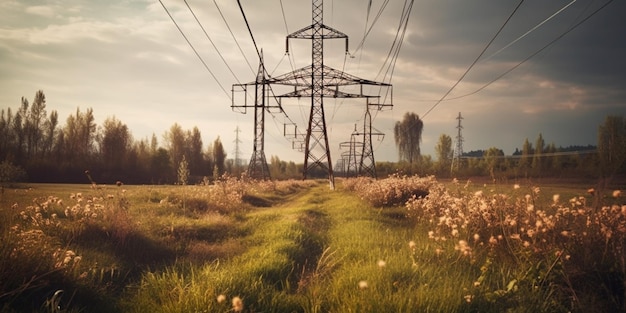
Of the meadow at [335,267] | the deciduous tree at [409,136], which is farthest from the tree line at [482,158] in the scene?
the meadow at [335,267]

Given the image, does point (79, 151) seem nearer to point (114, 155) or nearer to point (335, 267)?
point (114, 155)

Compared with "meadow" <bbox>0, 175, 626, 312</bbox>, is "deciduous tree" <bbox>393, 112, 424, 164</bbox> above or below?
above

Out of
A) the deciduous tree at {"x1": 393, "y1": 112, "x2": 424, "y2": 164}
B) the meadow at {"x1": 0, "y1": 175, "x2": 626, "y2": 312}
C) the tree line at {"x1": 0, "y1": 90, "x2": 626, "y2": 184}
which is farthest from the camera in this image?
the deciduous tree at {"x1": 393, "y1": 112, "x2": 424, "y2": 164}

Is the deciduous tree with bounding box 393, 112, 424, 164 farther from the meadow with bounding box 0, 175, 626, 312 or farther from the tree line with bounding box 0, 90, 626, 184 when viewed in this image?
the meadow with bounding box 0, 175, 626, 312

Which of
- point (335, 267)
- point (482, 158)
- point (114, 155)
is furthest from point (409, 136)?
point (335, 267)

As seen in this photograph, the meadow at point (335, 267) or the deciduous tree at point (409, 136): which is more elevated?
the deciduous tree at point (409, 136)

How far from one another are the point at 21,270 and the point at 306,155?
22614 mm

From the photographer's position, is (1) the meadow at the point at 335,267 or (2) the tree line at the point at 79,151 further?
(2) the tree line at the point at 79,151

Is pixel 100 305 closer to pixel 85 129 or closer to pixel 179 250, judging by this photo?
pixel 179 250

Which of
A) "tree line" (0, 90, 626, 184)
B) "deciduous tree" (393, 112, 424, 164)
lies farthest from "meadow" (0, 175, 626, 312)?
"deciduous tree" (393, 112, 424, 164)

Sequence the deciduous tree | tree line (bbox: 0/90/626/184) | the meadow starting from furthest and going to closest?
the deciduous tree
tree line (bbox: 0/90/626/184)
the meadow

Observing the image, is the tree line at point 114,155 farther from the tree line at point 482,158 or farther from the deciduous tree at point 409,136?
the deciduous tree at point 409,136

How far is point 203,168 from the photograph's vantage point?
7544cm

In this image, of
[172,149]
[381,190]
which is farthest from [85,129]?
[381,190]
